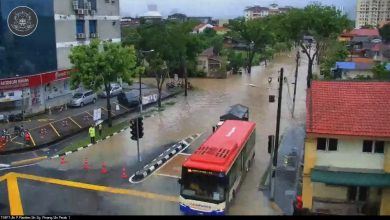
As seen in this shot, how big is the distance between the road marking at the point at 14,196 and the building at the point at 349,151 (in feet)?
41.6

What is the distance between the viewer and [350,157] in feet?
59.8

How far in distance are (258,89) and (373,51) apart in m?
32.4

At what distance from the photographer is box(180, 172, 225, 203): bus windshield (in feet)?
58.3

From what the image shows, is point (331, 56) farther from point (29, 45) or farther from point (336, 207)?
point (336, 207)

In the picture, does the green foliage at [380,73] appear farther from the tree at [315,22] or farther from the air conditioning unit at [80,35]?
the air conditioning unit at [80,35]

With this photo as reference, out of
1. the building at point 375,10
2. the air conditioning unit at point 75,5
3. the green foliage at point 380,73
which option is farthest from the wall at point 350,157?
the building at point 375,10

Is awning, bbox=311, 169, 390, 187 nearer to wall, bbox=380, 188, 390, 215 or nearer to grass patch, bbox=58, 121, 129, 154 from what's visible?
wall, bbox=380, 188, 390, 215

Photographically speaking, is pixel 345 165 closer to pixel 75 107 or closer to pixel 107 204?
pixel 107 204

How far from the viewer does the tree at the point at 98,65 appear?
32.0 metres

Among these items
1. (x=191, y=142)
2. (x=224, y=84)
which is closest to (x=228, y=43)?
(x=224, y=84)

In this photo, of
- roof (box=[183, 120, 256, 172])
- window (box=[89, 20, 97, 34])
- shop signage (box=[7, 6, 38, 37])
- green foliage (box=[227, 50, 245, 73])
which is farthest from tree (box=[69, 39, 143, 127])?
green foliage (box=[227, 50, 245, 73])

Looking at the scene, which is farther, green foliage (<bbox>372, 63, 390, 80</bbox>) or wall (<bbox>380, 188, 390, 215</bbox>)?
green foliage (<bbox>372, 63, 390, 80</bbox>)

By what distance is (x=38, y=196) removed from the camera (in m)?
21.0

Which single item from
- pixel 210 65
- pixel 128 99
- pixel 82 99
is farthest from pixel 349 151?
pixel 210 65
